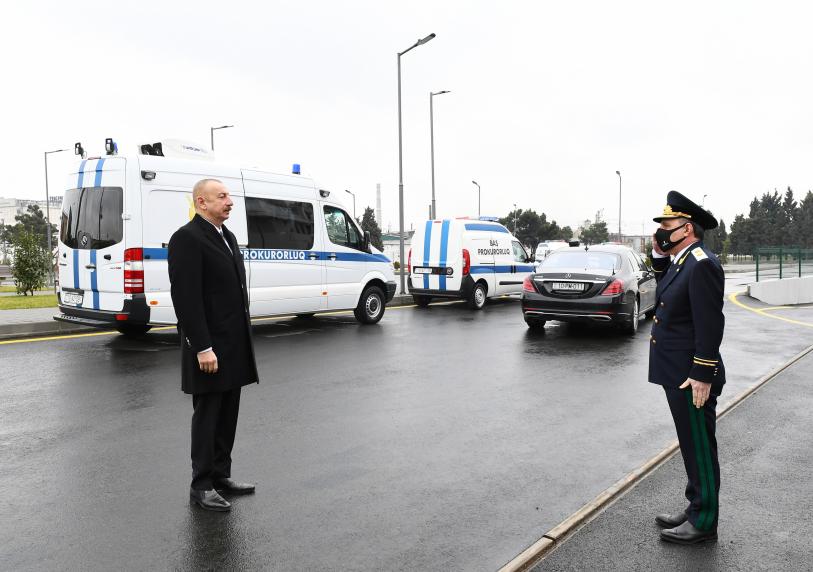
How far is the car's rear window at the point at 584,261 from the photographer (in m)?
11.7

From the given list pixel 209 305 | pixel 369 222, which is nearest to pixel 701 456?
pixel 209 305

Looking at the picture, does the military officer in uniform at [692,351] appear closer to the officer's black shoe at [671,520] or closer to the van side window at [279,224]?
the officer's black shoe at [671,520]

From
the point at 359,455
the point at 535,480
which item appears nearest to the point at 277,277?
the point at 359,455

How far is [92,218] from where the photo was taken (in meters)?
9.55

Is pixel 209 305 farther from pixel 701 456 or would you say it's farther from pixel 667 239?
pixel 701 456

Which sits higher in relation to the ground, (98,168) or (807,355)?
(98,168)

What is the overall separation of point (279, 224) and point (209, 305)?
7.50 meters

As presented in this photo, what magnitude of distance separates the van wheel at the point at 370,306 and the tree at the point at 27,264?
13170 millimetres

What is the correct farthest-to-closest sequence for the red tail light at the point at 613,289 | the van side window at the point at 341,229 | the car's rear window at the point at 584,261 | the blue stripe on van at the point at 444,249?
the blue stripe on van at the point at 444,249
the van side window at the point at 341,229
the car's rear window at the point at 584,261
the red tail light at the point at 613,289

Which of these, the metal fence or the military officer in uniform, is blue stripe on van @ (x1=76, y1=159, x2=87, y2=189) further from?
the metal fence

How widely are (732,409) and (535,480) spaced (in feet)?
9.15

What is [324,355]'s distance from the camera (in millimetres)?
9195

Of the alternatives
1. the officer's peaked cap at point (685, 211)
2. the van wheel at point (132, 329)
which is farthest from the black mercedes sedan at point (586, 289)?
the officer's peaked cap at point (685, 211)

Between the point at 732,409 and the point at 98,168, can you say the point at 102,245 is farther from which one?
the point at 732,409
